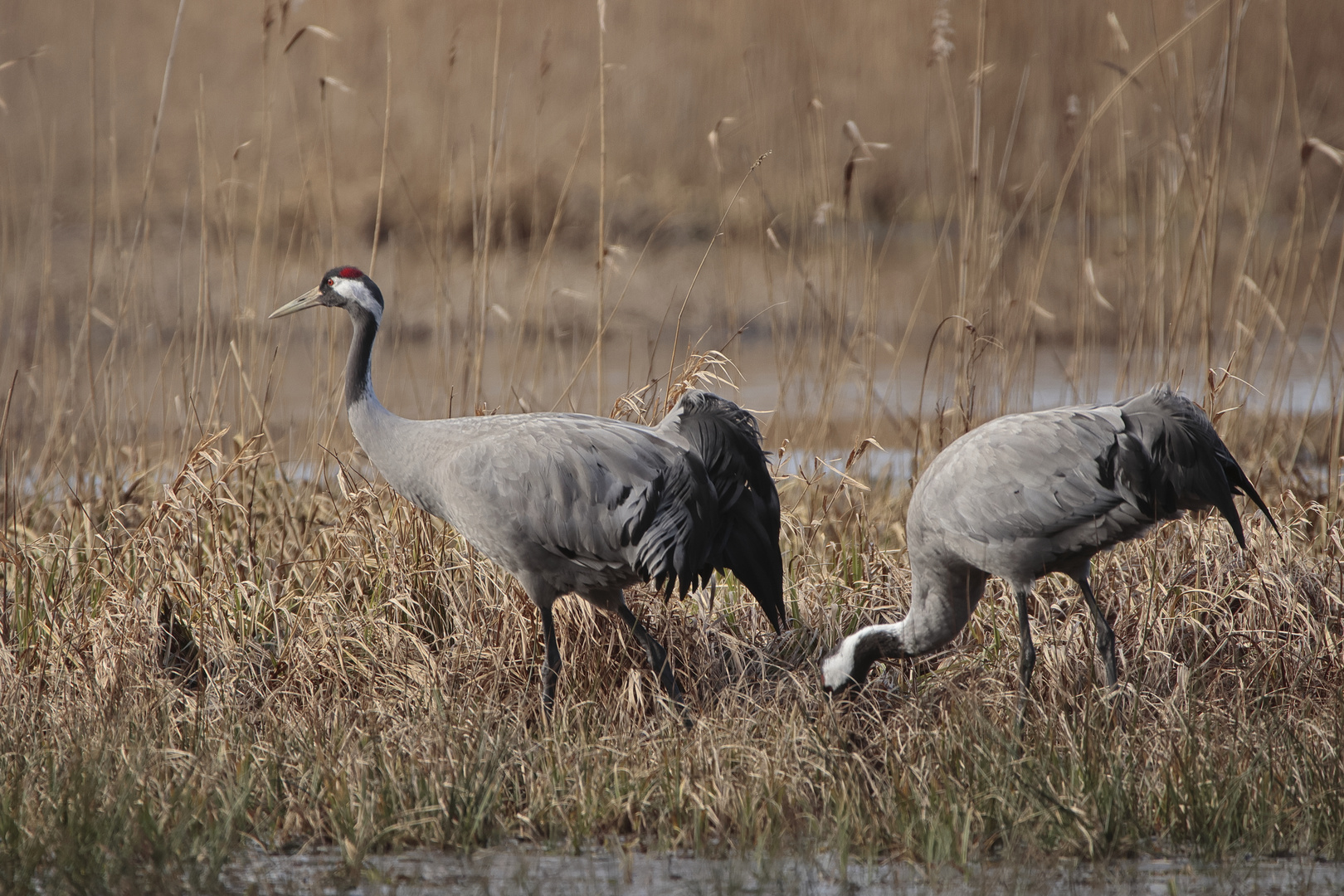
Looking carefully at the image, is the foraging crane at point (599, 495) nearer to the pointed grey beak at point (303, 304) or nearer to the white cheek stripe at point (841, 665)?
the white cheek stripe at point (841, 665)

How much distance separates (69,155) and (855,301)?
9.60m

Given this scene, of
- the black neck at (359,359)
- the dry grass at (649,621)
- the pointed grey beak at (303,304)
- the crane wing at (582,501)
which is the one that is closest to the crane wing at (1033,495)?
the dry grass at (649,621)

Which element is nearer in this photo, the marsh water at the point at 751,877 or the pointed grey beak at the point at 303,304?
the marsh water at the point at 751,877

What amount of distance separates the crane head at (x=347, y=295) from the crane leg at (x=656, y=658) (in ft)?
3.68

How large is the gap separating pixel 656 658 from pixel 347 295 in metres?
1.37

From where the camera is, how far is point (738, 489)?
3.62 meters

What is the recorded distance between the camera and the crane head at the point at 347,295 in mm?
3934

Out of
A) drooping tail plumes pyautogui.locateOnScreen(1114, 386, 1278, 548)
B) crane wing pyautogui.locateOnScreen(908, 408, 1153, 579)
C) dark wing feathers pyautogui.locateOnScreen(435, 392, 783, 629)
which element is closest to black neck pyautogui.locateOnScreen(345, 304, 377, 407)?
dark wing feathers pyautogui.locateOnScreen(435, 392, 783, 629)

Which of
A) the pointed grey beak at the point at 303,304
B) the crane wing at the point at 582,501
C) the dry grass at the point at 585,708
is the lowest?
the dry grass at the point at 585,708

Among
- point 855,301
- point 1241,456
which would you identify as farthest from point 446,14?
point 1241,456

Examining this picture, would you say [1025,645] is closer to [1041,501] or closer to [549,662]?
[1041,501]

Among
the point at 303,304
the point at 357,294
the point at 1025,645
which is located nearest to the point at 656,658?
the point at 1025,645

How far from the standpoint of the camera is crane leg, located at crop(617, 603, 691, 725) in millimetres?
3668

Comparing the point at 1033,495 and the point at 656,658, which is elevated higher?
the point at 1033,495
